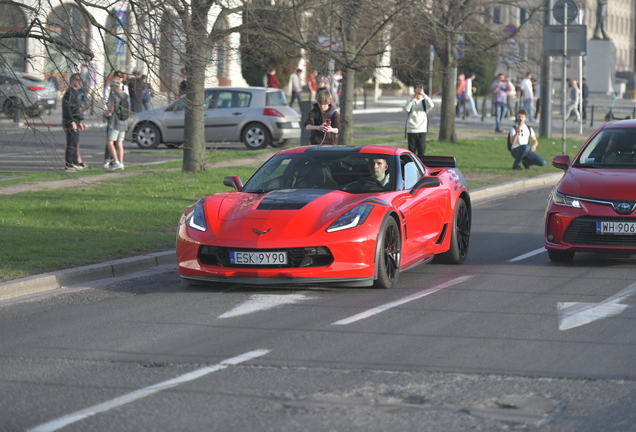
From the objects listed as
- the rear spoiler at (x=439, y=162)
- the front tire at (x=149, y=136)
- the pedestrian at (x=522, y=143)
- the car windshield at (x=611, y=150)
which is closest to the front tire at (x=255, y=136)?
the front tire at (x=149, y=136)

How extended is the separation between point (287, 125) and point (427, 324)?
19766 millimetres

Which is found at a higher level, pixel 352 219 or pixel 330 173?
pixel 330 173

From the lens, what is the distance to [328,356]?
6762 millimetres

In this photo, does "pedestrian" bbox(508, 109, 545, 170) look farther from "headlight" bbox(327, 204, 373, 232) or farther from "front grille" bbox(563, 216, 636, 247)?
"headlight" bbox(327, 204, 373, 232)

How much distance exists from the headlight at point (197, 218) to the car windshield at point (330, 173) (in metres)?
0.76

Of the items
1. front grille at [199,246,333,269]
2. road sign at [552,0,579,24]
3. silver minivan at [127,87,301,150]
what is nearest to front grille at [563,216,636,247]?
front grille at [199,246,333,269]

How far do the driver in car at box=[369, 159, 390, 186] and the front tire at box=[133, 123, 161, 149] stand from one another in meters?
17.5

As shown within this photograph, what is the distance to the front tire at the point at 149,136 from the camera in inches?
1068

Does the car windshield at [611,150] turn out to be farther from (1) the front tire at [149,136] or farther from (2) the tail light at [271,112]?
(1) the front tire at [149,136]

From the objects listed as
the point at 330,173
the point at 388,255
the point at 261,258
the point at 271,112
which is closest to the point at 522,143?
the point at 271,112

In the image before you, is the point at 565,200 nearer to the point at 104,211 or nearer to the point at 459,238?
the point at 459,238

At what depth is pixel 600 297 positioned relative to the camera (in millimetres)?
9047

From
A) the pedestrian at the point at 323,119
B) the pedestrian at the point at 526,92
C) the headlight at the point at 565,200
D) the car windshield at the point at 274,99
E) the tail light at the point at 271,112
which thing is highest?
the pedestrian at the point at 526,92

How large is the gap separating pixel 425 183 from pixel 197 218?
2.27 m
